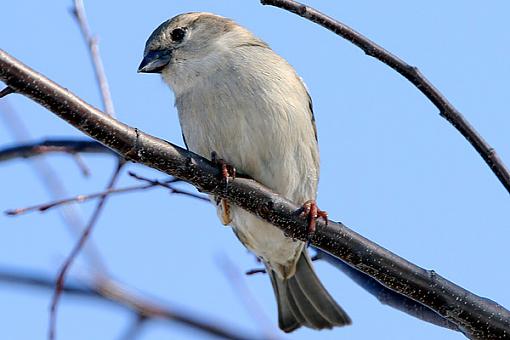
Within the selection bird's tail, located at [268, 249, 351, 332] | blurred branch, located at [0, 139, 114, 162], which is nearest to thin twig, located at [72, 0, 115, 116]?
blurred branch, located at [0, 139, 114, 162]

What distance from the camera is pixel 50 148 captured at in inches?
158

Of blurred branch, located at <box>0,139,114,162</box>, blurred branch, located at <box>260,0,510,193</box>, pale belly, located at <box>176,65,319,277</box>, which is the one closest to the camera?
blurred branch, located at <box>260,0,510,193</box>

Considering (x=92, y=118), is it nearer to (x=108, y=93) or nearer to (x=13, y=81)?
(x=13, y=81)

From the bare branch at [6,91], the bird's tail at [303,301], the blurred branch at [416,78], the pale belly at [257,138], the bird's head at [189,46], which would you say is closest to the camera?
the bare branch at [6,91]

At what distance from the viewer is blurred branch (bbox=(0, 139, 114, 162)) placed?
3.93 metres

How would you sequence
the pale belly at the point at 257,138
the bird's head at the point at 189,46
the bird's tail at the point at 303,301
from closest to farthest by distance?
the pale belly at the point at 257,138 < the bird's head at the point at 189,46 < the bird's tail at the point at 303,301

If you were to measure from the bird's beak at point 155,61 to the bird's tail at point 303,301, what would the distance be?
167cm

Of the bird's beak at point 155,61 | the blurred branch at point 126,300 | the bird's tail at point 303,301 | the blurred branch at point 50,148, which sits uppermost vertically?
the bird's beak at point 155,61

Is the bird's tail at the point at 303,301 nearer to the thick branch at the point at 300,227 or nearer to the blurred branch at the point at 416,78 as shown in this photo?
the thick branch at the point at 300,227

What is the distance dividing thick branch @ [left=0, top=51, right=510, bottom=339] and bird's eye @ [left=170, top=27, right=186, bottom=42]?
2397 mm

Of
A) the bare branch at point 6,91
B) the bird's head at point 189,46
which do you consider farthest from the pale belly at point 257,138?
the bare branch at point 6,91

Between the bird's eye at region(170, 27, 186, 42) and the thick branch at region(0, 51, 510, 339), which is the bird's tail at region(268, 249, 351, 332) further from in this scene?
the thick branch at region(0, 51, 510, 339)

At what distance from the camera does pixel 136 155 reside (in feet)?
10.9

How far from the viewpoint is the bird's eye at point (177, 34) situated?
588 centimetres
